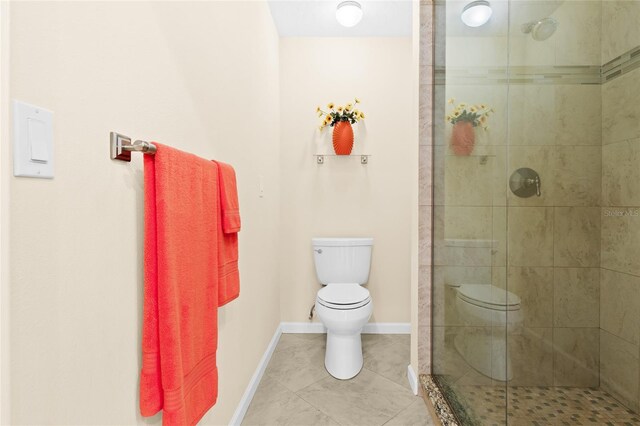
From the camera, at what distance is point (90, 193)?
0.58 m

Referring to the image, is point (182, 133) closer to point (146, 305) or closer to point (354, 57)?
point (146, 305)

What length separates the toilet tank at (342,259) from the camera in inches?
87.3

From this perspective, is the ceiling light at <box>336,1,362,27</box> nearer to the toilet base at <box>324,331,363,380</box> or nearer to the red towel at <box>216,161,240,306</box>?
the red towel at <box>216,161,240,306</box>

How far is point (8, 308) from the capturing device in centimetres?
43

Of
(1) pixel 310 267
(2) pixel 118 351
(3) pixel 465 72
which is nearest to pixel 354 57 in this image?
(3) pixel 465 72

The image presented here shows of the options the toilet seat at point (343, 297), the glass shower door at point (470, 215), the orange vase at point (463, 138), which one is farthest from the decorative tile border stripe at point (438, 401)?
the orange vase at point (463, 138)

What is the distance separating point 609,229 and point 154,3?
56.7 inches

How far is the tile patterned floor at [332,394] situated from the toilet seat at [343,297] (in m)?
0.45

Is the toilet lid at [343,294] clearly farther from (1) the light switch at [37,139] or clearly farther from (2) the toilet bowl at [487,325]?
(1) the light switch at [37,139]

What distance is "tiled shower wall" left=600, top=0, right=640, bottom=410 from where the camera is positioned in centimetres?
82

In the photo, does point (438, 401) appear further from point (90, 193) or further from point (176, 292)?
point (90, 193)

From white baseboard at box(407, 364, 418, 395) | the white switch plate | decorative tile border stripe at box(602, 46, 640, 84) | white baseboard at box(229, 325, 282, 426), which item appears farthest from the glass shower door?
the white switch plate

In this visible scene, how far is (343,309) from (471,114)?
3.93 ft

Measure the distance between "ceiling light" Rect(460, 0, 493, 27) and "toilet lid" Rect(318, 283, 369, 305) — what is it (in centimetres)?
149
